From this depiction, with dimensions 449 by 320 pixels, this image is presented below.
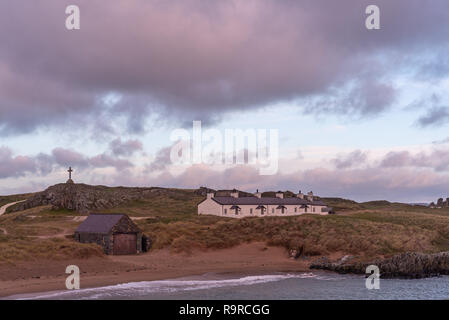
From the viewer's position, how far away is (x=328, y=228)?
7131cm

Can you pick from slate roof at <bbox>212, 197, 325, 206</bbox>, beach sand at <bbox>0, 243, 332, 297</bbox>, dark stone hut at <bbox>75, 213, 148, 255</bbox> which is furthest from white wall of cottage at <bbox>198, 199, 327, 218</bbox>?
dark stone hut at <bbox>75, 213, 148, 255</bbox>

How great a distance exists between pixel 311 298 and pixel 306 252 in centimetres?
2479

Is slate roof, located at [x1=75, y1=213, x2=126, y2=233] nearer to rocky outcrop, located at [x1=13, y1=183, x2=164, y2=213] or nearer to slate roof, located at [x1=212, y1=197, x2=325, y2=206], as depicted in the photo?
slate roof, located at [x1=212, y1=197, x2=325, y2=206]

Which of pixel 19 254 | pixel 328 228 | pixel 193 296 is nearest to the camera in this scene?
pixel 193 296

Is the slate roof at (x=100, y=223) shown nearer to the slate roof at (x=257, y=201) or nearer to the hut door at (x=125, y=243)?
the hut door at (x=125, y=243)

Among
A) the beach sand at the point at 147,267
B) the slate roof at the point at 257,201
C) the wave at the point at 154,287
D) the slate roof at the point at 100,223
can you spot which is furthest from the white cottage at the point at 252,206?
the wave at the point at 154,287

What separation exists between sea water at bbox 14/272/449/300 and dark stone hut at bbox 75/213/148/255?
15141 mm

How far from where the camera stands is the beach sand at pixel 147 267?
42.8m

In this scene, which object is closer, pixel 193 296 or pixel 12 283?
pixel 193 296

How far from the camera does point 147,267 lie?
5322 cm

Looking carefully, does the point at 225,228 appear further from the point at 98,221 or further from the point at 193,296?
the point at 193,296

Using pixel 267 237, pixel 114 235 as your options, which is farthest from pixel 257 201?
pixel 114 235
